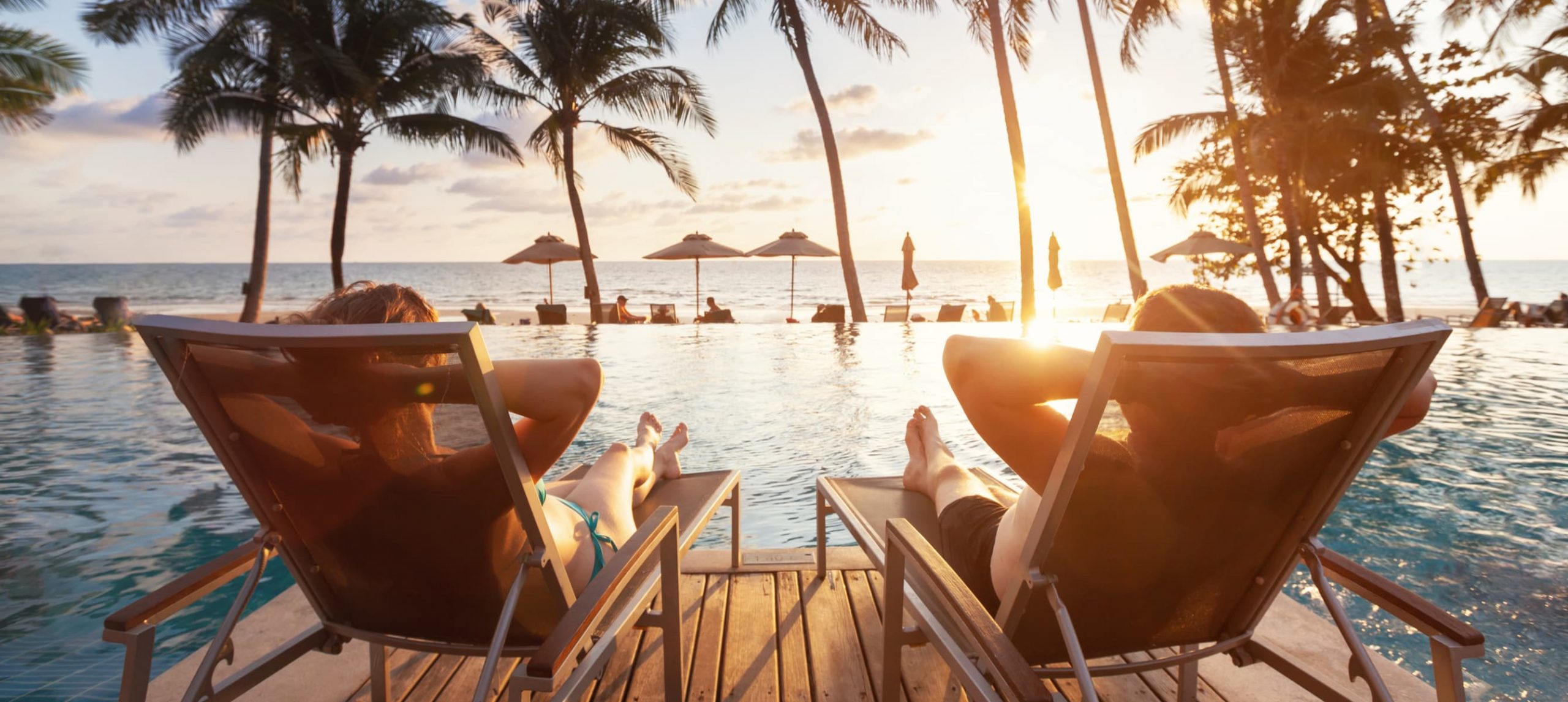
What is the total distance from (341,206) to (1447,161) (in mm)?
23875

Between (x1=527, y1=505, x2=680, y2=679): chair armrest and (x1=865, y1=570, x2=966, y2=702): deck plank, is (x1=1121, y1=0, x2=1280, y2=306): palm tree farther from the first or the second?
(x1=527, y1=505, x2=680, y2=679): chair armrest

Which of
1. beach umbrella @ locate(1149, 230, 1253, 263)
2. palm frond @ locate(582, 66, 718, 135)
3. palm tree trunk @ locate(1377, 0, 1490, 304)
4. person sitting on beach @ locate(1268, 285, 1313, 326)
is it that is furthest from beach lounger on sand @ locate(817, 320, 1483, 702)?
beach umbrella @ locate(1149, 230, 1253, 263)

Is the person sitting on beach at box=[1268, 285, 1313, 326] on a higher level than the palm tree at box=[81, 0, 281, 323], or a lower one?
lower

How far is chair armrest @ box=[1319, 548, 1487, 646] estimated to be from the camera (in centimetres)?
120

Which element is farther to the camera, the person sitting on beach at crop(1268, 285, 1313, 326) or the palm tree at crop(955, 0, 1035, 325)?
the palm tree at crop(955, 0, 1035, 325)

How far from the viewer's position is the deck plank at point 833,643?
78.9 inches

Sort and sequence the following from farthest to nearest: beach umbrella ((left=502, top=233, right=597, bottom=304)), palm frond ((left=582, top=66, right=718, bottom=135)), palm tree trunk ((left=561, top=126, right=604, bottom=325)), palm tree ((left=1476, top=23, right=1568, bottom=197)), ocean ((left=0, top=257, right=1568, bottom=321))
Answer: ocean ((left=0, top=257, right=1568, bottom=321))
beach umbrella ((left=502, top=233, right=597, bottom=304))
palm frond ((left=582, top=66, right=718, bottom=135))
palm tree trunk ((left=561, top=126, right=604, bottom=325))
palm tree ((left=1476, top=23, right=1568, bottom=197))

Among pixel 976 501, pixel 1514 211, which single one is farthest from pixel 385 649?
pixel 1514 211

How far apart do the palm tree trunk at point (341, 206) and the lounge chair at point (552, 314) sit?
4168mm

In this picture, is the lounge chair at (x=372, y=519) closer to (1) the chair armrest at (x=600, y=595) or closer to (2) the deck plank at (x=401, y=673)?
(1) the chair armrest at (x=600, y=595)

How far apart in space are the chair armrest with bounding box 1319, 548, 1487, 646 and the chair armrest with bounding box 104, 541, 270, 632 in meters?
2.03

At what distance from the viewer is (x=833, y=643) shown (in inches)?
88.6

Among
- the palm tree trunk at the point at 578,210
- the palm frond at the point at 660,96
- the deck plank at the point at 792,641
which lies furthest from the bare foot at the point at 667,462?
the palm frond at the point at 660,96

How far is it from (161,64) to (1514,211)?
102 ft
